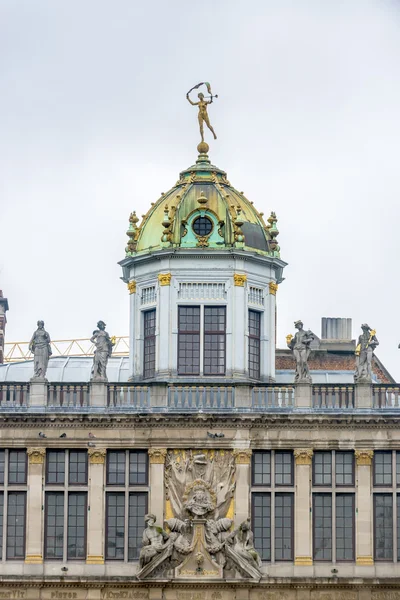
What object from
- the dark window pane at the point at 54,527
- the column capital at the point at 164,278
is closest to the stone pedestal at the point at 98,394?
the dark window pane at the point at 54,527

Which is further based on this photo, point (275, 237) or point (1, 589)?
point (275, 237)

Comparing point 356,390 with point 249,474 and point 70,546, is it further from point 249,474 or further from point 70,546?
point 70,546

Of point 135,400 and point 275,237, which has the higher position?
point 275,237

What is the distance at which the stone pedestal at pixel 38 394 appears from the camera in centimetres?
7475

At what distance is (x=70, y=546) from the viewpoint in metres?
73.8

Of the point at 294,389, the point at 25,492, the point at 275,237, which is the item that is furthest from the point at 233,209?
the point at 25,492

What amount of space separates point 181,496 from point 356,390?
7188 millimetres

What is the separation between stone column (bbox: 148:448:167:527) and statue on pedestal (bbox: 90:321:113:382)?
3243mm

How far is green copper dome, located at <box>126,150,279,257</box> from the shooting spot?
3044 inches

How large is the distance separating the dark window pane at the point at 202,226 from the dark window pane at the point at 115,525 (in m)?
10.3

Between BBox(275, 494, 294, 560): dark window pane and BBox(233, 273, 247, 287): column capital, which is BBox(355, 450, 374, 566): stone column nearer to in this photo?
BBox(275, 494, 294, 560): dark window pane

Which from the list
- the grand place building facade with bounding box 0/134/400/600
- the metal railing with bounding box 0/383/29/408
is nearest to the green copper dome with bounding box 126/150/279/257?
the grand place building facade with bounding box 0/134/400/600

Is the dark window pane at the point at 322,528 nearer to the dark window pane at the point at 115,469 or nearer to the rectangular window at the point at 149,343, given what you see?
the dark window pane at the point at 115,469

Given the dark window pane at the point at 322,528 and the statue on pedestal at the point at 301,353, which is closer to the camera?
the dark window pane at the point at 322,528
